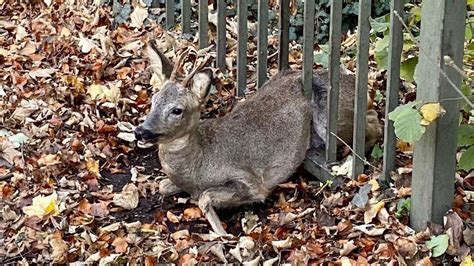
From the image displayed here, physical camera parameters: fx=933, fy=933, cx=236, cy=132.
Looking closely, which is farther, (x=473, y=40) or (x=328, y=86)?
(x=328, y=86)

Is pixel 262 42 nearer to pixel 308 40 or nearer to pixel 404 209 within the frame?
pixel 308 40

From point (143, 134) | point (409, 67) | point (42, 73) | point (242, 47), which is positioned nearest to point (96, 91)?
point (42, 73)

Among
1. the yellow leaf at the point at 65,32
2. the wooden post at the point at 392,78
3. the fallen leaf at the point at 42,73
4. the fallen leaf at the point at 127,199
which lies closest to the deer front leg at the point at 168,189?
the fallen leaf at the point at 127,199

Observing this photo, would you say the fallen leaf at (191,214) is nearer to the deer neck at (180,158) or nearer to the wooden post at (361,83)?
the deer neck at (180,158)

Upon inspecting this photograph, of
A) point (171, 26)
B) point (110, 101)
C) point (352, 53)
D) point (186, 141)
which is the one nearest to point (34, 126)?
point (110, 101)

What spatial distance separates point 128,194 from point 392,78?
172 cm

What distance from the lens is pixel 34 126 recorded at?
6301mm

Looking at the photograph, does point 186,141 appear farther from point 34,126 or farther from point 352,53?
point 352,53

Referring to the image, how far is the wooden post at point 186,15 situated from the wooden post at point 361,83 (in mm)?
2640

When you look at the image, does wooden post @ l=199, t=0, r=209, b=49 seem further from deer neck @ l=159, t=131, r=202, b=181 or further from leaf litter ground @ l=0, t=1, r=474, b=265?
deer neck @ l=159, t=131, r=202, b=181

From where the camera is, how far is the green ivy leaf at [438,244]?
173 inches

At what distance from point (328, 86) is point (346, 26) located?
7.85 ft

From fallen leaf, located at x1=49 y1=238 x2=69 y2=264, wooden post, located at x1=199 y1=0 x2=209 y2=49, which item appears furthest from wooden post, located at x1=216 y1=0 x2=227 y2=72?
fallen leaf, located at x1=49 y1=238 x2=69 y2=264

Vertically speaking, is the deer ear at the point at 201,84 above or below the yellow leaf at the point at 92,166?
above
